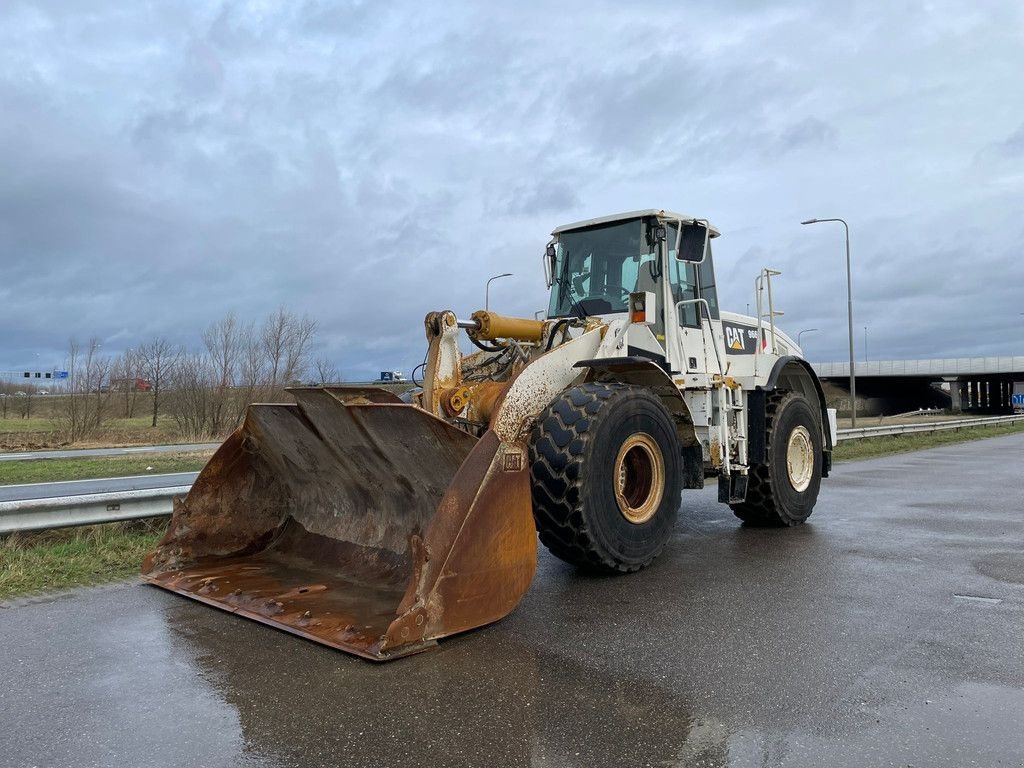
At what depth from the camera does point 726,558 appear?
6.77m

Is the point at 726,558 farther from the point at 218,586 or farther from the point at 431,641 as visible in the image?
the point at 218,586

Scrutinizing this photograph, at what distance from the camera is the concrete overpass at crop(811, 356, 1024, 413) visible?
66.0m

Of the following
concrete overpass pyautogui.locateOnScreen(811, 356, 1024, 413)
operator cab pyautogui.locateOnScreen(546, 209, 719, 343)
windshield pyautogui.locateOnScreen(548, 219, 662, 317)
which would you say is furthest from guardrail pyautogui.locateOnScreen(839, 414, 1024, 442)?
concrete overpass pyautogui.locateOnScreen(811, 356, 1024, 413)

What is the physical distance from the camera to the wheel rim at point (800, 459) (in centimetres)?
842

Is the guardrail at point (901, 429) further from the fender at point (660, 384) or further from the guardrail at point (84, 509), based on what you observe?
the guardrail at point (84, 509)

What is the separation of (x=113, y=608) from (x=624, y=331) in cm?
432

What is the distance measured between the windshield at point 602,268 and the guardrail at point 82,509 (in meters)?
4.09

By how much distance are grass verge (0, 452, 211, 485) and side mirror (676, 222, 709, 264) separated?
40.1 feet

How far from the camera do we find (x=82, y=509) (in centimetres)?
663

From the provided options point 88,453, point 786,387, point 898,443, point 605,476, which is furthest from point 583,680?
point 88,453

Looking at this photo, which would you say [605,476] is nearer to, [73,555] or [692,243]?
[692,243]

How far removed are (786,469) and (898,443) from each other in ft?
55.7

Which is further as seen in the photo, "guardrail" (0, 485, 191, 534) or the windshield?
Answer: the windshield

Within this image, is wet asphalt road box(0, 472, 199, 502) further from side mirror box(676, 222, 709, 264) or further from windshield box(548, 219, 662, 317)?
side mirror box(676, 222, 709, 264)
